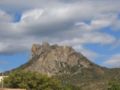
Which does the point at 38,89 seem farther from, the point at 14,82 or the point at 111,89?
the point at 111,89

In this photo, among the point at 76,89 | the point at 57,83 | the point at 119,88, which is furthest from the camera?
the point at 76,89

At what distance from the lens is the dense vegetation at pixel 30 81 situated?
125250 mm

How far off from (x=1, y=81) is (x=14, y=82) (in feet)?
20.1

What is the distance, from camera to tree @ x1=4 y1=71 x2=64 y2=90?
12525cm

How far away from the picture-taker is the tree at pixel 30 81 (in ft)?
411

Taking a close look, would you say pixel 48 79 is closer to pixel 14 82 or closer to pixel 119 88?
pixel 14 82

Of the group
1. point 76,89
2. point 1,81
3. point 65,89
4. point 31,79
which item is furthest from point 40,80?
point 76,89

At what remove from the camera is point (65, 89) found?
149 meters

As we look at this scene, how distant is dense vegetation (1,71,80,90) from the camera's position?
125m

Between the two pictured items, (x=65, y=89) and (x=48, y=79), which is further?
(x=65, y=89)

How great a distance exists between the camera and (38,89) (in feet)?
409

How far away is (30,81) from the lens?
125m

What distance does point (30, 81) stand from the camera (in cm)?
12538

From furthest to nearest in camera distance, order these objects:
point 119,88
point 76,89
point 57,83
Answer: point 76,89, point 119,88, point 57,83
